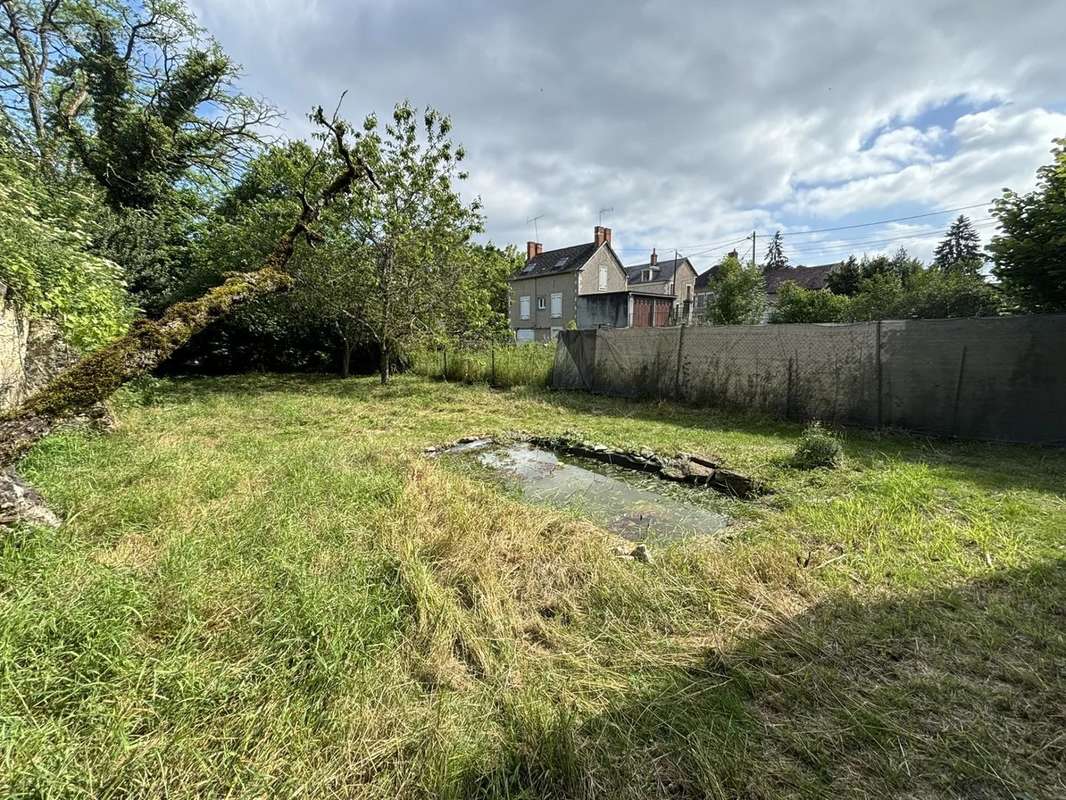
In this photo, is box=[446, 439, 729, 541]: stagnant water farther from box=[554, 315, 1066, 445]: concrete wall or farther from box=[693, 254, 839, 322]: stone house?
box=[693, 254, 839, 322]: stone house

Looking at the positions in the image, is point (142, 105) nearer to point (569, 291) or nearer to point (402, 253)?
point (402, 253)

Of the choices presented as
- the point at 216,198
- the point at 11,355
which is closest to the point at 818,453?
the point at 11,355

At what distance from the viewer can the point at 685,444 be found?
569 cm

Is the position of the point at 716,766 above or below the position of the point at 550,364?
below

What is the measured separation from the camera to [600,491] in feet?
14.5

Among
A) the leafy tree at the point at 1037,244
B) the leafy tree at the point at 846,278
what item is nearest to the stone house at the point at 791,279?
the leafy tree at the point at 846,278

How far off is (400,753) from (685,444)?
4.94 meters

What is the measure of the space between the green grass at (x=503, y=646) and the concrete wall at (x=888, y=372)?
8.67ft

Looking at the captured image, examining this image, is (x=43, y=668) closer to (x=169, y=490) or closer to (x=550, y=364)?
(x=169, y=490)

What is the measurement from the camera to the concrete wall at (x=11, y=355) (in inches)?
149

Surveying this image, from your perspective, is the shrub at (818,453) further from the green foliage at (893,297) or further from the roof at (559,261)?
the roof at (559,261)

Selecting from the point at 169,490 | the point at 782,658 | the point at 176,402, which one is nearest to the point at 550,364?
the point at 176,402

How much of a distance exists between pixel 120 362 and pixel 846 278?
31204 mm

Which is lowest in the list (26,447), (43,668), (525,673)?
(525,673)
